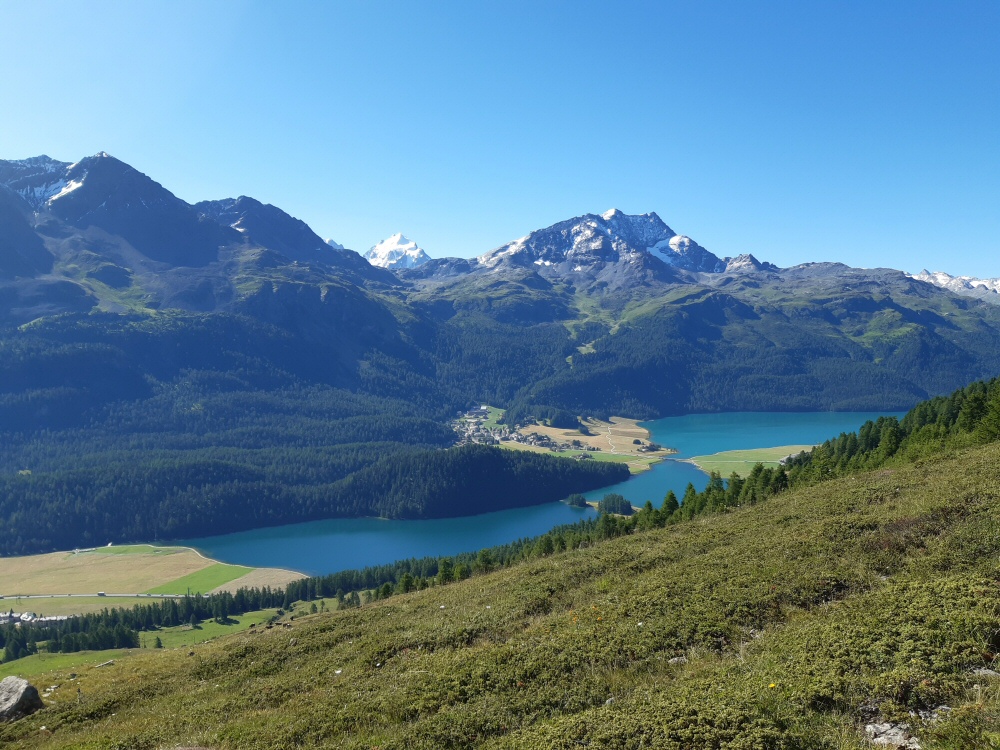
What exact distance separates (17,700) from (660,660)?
3213 centimetres

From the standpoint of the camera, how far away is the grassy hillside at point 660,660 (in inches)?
574

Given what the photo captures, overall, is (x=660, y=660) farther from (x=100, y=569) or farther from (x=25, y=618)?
(x=100, y=569)

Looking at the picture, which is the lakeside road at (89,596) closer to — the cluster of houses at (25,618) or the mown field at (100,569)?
the mown field at (100,569)

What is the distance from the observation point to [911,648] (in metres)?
16.1

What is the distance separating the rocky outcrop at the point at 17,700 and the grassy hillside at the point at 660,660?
3.86 feet

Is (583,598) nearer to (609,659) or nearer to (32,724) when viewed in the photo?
(609,659)

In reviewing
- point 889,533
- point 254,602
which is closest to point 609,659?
point 889,533

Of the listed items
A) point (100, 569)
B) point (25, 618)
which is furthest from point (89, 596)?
point (100, 569)

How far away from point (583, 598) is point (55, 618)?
454 feet

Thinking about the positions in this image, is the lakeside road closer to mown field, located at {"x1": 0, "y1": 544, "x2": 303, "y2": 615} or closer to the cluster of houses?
mown field, located at {"x1": 0, "y1": 544, "x2": 303, "y2": 615}

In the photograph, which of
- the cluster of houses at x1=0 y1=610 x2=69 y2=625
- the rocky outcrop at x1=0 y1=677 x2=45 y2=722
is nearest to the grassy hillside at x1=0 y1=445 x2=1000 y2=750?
the rocky outcrop at x1=0 y1=677 x2=45 y2=722

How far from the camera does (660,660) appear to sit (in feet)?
66.1

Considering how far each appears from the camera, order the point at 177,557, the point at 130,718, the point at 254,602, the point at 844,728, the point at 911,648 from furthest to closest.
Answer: the point at 177,557 < the point at 254,602 < the point at 130,718 < the point at 911,648 < the point at 844,728

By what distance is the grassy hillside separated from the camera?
14570mm
